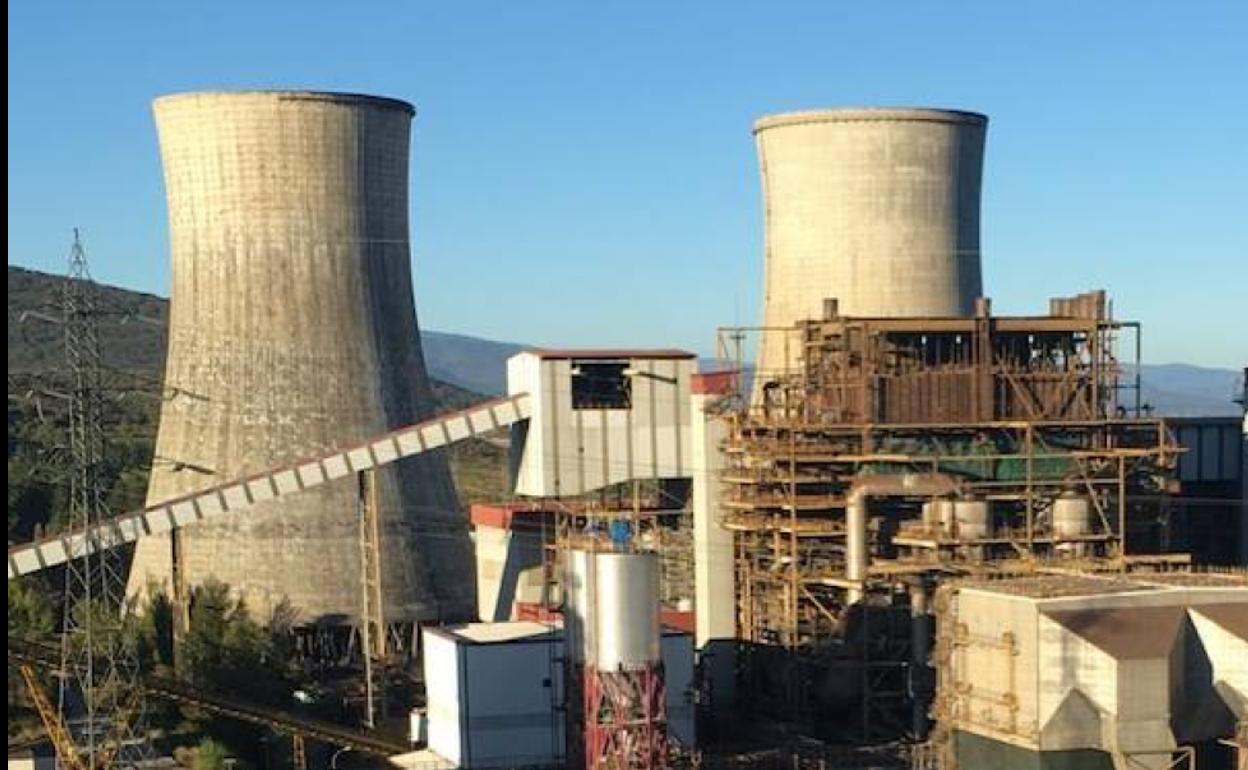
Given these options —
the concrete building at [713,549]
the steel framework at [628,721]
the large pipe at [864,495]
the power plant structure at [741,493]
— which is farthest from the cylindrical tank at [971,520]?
the steel framework at [628,721]

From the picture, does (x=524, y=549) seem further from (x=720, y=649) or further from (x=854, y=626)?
(x=854, y=626)

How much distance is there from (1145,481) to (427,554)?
12452mm

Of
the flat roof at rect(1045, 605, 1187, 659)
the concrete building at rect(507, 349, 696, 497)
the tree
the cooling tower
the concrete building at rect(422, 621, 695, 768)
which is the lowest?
the tree

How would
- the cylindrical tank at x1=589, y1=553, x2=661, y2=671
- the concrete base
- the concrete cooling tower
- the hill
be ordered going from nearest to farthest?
1. the concrete base
2. the cylindrical tank at x1=589, y1=553, x2=661, y2=671
3. the concrete cooling tower
4. the hill

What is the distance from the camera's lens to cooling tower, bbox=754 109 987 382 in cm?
3019

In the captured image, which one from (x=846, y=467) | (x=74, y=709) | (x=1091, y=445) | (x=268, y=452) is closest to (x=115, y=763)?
(x=74, y=709)

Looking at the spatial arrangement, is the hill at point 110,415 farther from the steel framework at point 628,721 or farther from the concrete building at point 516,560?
the steel framework at point 628,721

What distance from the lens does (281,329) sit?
3048 cm

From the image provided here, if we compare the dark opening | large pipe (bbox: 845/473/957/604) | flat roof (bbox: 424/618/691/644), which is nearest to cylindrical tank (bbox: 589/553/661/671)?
flat roof (bbox: 424/618/691/644)

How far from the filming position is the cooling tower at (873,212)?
3019cm

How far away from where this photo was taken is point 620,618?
2092 cm

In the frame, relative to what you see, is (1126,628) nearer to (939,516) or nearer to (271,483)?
(939,516)

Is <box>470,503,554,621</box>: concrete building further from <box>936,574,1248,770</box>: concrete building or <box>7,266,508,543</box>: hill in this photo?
<box>936,574,1248,770</box>: concrete building

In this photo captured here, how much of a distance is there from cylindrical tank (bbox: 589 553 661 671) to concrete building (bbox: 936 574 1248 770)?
3.60 meters
